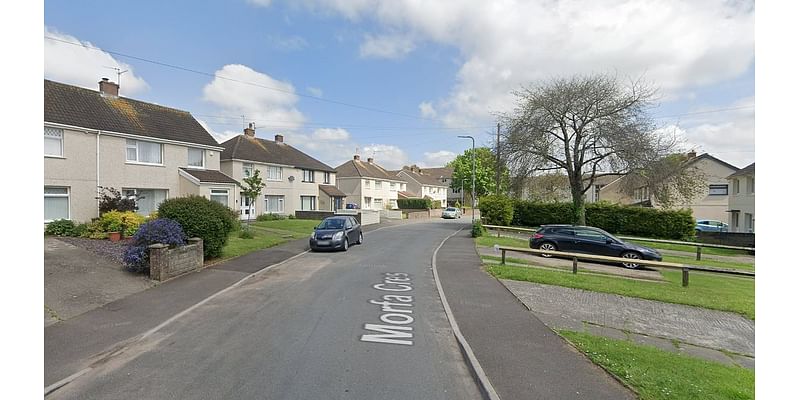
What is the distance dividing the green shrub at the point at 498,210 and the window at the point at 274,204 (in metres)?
17.9

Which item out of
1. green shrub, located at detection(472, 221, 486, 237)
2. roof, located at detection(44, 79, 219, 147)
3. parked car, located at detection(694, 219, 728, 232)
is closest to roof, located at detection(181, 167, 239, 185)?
roof, located at detection(44, 79, 219, 147)

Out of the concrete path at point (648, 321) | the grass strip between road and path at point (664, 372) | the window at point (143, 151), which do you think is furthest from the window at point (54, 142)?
the grass strip between road and path at point (664, 372)

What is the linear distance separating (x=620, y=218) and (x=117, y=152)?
33.3 meters

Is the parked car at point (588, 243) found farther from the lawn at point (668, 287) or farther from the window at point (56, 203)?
the window at point (56, 203)

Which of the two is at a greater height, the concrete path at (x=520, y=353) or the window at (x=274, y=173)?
the window at (x=274, y=173)

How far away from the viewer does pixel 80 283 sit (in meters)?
8.85

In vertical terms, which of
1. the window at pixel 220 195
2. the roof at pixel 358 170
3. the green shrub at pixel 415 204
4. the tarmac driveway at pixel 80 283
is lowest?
the tarmac driveway at pixel 80 283

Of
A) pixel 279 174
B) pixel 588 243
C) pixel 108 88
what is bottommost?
pixel 588 243

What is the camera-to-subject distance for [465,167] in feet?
216

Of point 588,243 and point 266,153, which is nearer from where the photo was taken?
point 588,243

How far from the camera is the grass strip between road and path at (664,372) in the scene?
416 cm

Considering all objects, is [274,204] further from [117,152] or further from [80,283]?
[80,283]

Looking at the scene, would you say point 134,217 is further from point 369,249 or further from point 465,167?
point 465,167

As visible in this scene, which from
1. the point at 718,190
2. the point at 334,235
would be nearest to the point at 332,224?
the point at 334,235
